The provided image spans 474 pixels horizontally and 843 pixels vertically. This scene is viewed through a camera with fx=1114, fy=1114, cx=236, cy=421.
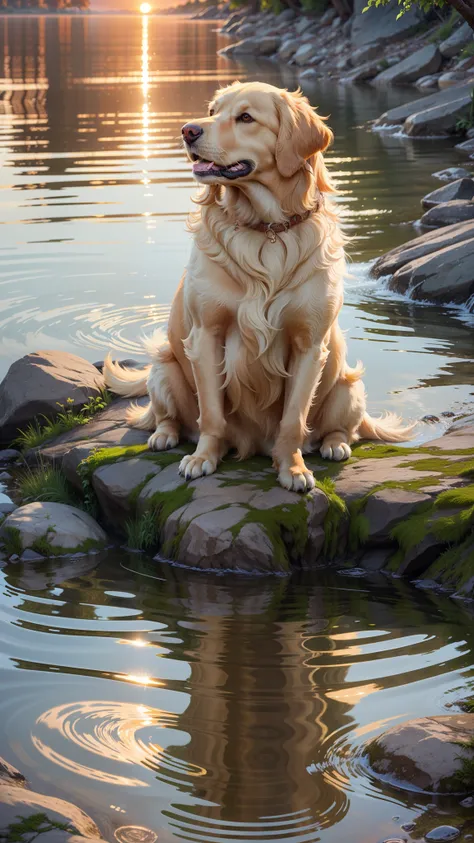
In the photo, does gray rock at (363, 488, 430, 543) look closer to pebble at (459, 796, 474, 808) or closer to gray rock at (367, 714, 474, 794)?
gray rock at (367, 714, 474, 794)

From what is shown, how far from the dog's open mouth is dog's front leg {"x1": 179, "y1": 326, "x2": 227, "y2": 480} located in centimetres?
83

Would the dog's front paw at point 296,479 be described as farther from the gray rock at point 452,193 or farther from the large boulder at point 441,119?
the large boulder at point 441,119

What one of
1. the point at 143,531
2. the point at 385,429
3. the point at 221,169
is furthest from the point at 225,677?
the point at 385,429

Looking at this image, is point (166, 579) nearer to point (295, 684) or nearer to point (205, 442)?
point (205, 442)

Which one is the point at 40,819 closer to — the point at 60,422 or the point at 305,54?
the point at 60,422

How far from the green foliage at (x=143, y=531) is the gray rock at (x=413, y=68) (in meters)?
34.7

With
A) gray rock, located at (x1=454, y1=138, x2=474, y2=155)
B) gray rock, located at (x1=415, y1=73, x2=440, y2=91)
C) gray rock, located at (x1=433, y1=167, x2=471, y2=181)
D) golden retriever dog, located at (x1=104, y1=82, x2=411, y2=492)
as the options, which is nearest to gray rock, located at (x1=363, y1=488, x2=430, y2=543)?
golden retriever dog, located at (x1=104, y1=82, x2=411, y2=492)

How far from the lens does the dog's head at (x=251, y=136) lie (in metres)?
5.32

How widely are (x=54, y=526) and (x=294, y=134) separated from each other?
2.50 meters

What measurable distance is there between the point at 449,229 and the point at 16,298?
4.83 meters

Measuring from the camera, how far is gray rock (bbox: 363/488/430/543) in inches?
228

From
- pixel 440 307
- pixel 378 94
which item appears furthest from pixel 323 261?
pixel 378 94

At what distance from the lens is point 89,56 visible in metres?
56.9

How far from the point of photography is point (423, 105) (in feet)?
87.9
